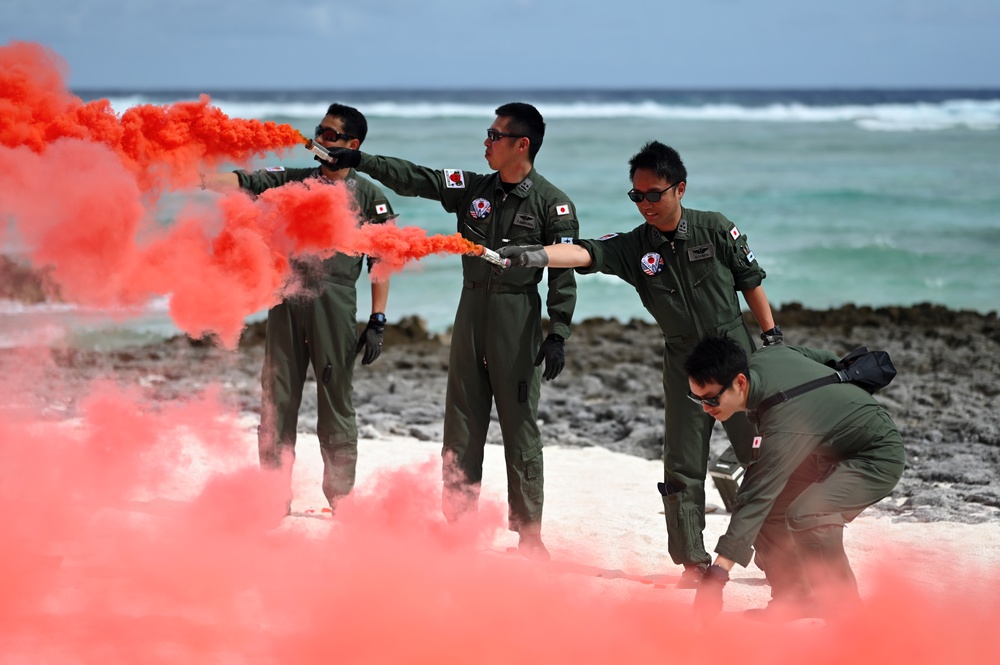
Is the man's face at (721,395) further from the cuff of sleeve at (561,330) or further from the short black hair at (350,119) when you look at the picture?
the short black hair at (350,119)

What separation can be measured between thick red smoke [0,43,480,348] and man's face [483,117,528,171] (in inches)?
27.7

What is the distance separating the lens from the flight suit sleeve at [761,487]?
4.40 m

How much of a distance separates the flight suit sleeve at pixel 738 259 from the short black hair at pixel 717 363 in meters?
0.92

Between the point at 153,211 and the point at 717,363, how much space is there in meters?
3.09

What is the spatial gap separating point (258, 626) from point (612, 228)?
68.0 feet

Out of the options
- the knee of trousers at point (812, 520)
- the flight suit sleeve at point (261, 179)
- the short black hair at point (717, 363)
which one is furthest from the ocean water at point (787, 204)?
the knee of trousers at point (812, 520)

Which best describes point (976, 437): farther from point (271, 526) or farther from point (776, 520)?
point (271, 526)

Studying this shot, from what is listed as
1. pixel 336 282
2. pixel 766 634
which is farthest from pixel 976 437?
pixel 336 282

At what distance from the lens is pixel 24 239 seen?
545 cm

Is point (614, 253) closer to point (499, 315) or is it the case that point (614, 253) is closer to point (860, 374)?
point (499, 315)

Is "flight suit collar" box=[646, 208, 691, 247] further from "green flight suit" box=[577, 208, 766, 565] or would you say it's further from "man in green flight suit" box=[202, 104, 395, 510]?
"man in green flight suit" box=[202, 104, 395, 510]

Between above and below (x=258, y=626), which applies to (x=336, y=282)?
above

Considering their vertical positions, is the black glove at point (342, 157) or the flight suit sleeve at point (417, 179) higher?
the black glove at point (342, 157)

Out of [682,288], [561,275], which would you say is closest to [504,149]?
[561,275]
